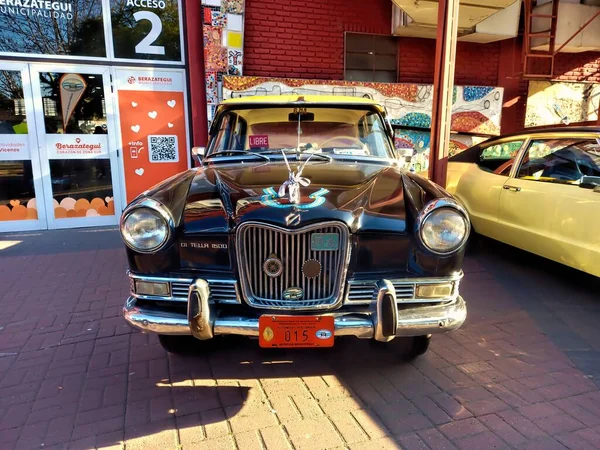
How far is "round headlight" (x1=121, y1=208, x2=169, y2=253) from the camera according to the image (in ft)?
8.40

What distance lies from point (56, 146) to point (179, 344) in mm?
5266

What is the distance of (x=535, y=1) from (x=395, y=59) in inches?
119

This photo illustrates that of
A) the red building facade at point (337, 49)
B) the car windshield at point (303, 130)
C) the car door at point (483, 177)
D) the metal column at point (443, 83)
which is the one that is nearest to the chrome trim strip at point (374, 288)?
the car windshield at point (303, 130)

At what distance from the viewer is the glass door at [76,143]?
685 centimetres

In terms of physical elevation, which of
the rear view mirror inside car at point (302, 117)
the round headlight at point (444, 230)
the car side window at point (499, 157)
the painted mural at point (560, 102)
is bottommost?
the round headlight at point (444, 230)

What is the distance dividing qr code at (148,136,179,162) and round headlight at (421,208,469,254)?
5.89 metres

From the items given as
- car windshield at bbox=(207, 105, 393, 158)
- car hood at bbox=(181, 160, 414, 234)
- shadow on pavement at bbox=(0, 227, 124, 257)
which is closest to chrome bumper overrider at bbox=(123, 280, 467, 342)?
car hood at bbox=(181, 160, 414, 234)

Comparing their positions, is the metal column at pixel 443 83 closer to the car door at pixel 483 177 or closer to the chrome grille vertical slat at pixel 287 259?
the car door at pixel 483 177

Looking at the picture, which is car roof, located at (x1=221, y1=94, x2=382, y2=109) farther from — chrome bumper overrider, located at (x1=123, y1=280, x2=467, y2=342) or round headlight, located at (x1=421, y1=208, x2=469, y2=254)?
chrome bumper overrider, located at (x1=123, y1=280, x2=467, y2=342)

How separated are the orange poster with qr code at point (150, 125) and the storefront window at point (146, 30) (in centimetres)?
31

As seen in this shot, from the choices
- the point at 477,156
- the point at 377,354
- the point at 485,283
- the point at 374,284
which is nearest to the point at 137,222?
the point at 374,284

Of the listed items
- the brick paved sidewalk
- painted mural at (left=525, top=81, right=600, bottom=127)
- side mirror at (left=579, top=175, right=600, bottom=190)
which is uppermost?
painted mural at (left=525, top=81, right=600, bottom=127)

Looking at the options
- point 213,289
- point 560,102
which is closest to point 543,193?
point 213,289

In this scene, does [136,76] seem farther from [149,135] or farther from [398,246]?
[398,246]
